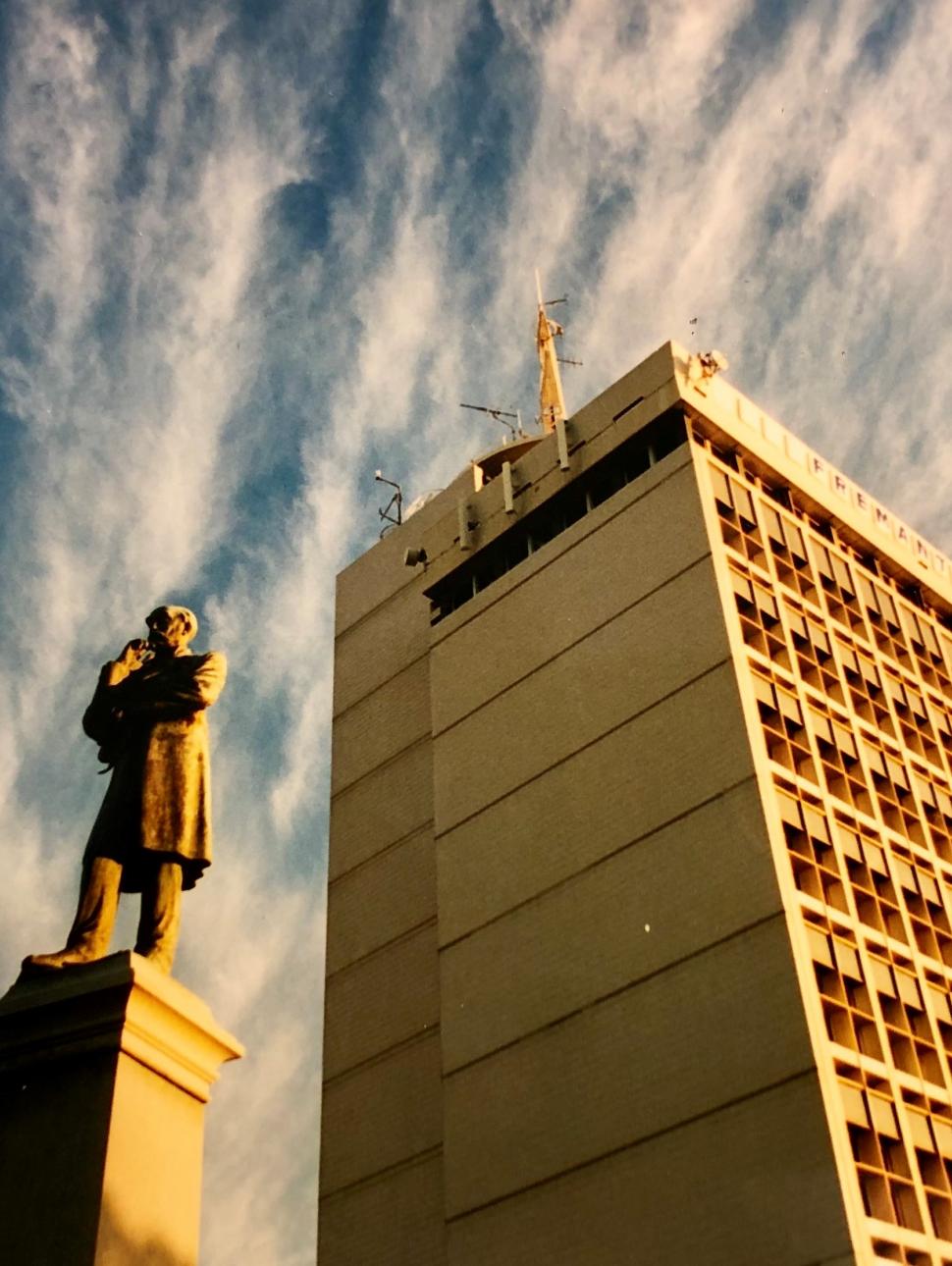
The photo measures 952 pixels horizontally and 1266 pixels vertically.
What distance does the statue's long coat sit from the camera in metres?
10.7

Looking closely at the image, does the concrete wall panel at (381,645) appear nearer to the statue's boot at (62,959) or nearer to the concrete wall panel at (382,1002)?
the concrete wall panel at (382,1002)

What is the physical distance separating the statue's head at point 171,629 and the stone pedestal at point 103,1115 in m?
3.22

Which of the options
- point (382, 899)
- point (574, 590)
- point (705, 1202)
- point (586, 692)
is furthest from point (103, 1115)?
point (382, 899)

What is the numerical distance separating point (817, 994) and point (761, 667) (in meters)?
8.26

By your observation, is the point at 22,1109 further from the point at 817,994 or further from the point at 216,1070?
the point at 817,994

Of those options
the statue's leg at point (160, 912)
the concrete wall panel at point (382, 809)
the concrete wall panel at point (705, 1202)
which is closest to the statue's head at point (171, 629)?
the statue's leg at point (160, 912)

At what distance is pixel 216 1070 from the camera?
389 inches

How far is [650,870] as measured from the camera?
28891mm

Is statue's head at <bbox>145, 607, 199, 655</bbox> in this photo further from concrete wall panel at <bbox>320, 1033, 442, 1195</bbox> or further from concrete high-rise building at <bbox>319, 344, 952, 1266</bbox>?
concrete wall panel at <bbox>320, 1033, 442, 1195</bbox>

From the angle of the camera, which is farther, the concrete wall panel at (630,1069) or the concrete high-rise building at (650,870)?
the concrete wall panel at (630,1069)

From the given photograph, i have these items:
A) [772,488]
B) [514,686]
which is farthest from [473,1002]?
[772,488]

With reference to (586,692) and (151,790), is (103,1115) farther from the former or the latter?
(586,692)

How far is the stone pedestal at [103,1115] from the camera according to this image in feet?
27.9

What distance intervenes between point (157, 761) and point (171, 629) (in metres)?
1.48
